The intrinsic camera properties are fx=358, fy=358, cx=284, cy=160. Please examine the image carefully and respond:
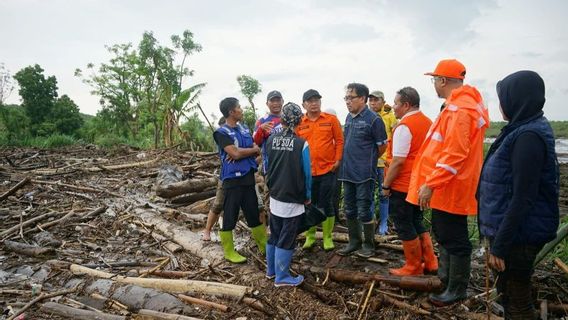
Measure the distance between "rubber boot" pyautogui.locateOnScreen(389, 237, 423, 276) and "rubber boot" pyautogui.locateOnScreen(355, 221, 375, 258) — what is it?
2.39 ft

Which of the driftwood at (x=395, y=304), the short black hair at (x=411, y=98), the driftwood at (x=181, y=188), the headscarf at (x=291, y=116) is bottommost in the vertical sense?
the driftwood at (x=395, y=304)

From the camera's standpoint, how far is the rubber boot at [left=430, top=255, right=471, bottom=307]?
11.7 feet

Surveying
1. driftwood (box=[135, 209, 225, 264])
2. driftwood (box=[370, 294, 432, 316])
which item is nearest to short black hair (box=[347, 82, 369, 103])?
driftwood (box=[370, 294, 432, 316])

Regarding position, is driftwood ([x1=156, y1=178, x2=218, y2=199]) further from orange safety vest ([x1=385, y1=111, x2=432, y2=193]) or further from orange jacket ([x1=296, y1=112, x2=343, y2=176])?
orange safety vest ([x1=385, y1=111, x2=432, y2=193])

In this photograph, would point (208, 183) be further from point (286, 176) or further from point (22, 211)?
point (286, 176)

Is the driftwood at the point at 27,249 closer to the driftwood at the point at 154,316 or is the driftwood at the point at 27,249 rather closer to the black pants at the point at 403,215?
the driftwood at the point at 154,316

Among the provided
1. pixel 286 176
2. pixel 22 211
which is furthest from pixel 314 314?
pixel 22 211

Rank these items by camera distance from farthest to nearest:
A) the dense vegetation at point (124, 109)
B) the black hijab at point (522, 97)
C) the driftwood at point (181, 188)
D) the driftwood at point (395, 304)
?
1. the dense vegetation at point (124, 109)
2. the driftwood at point (181, 188)
3. the driftwood at point (395, 304)
4. the black hijab at point (522, 97)

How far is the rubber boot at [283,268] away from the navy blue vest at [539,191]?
222 centimetres

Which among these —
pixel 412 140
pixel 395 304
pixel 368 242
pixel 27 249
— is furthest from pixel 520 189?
pixel 27 249

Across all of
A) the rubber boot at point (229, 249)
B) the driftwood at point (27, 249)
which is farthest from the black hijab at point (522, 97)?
the driftwood at point (27, 249)

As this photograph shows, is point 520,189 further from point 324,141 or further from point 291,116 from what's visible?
point 324,141

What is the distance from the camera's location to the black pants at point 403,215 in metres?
4.18

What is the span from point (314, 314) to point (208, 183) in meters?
5.78
